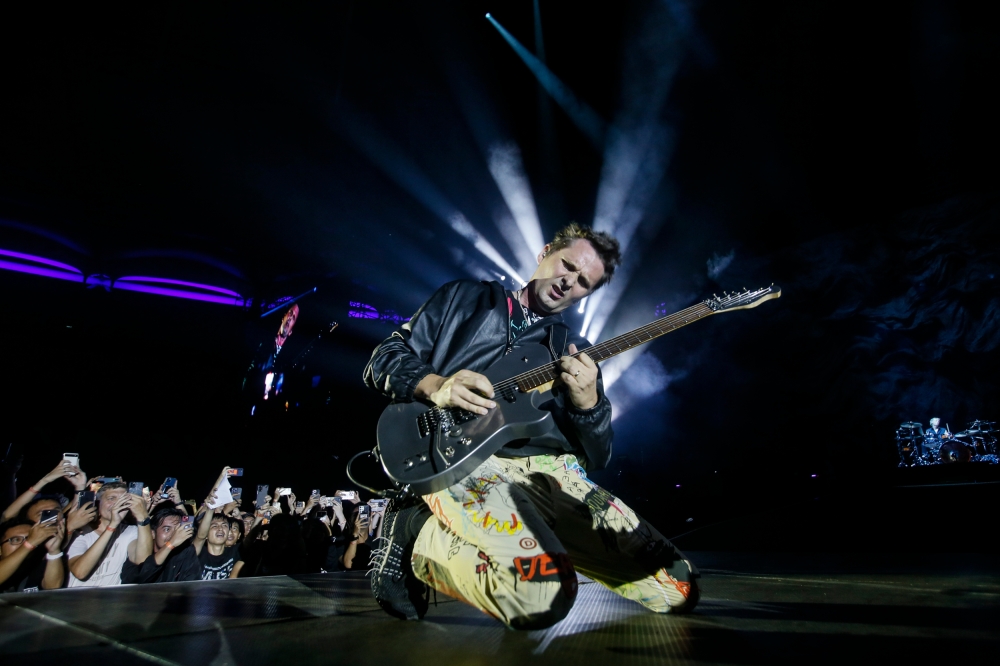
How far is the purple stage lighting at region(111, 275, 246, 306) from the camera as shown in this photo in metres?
10.6

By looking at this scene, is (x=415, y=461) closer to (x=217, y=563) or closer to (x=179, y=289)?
(x=217, y=563)

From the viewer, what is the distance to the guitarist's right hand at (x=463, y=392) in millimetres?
1742

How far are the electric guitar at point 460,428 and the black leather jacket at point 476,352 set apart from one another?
114mm

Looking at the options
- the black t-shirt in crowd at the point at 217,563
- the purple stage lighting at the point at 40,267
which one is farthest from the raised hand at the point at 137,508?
the purple stage lighting at the point at 40,267

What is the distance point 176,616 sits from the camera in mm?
1666

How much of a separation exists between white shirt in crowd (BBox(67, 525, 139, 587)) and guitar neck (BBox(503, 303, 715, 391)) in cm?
385

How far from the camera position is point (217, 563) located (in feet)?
14.8

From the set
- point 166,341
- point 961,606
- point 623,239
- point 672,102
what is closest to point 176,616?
point 961,606

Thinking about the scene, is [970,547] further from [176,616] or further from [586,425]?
[176,616]

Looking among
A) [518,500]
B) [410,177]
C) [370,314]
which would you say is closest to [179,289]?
[370,314]

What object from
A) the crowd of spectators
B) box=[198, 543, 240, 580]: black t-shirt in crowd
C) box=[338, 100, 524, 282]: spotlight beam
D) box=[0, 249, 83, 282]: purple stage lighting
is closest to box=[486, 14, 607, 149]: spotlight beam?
box=[338, 100, 524, 282]: spotlight beam

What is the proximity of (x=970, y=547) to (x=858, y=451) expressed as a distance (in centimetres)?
506

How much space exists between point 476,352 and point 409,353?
0.31m

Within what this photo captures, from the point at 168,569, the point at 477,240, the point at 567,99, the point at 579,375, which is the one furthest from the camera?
the point at 477,240
